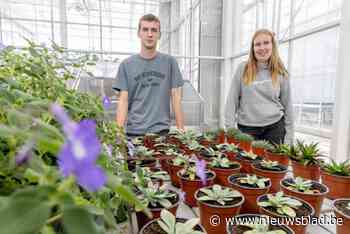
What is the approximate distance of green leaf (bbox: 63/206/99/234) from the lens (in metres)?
0.16

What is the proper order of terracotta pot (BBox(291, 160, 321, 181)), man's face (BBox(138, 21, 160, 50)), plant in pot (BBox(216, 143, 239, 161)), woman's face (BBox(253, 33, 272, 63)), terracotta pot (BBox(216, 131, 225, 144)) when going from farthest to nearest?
1. terracotta pot (BBox(216, 131, 225, 144))
2. woman's face (BBox(253, 33, 272, 63))
3. man's face (BBox(138, 21, 160, 50))
4. plant in pot (BBox(216, 143, 239, 161))
5. terracotta pot (BBox(291, 160, 321, 181))

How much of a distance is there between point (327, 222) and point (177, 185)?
1.75 feet

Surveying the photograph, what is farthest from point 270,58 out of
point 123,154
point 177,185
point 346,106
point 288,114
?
point 123,154

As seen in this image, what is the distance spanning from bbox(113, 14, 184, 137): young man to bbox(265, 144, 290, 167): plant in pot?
1.85 feet

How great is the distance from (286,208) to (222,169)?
36cm

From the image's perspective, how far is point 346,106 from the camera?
186 cm

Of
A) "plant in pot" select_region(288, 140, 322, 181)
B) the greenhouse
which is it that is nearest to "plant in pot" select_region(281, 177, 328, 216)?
Result: the greenhouse

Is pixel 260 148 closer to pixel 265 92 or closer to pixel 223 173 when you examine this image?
pixel 265 92

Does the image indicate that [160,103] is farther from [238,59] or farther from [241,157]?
[238,59]

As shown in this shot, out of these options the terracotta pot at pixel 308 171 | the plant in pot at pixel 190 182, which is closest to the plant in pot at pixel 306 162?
the terracotta pot at pixel 308 171

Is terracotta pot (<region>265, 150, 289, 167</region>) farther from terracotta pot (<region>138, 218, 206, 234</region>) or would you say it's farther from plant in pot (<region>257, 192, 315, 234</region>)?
terracotta pot (<region>138, 218, 206, 234</region>)

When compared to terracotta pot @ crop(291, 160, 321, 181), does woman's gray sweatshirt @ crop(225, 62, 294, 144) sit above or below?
above

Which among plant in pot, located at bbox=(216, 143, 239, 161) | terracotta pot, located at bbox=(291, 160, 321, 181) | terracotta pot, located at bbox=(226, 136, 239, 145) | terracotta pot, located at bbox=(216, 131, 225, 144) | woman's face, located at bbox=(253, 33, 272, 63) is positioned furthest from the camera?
terracotta pot, located at bbox=(216, 131, 225, 144)

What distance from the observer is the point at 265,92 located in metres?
1.71
